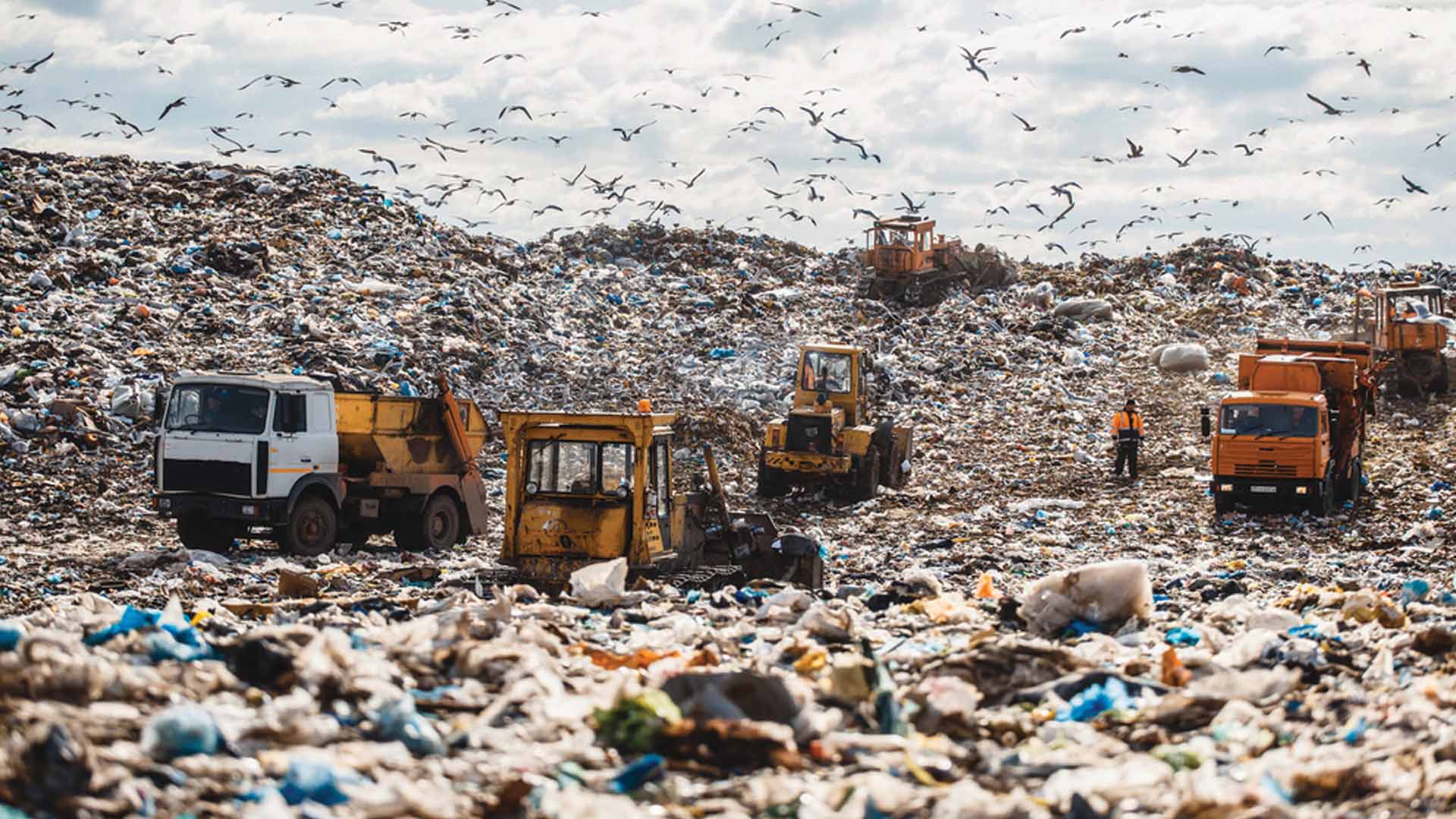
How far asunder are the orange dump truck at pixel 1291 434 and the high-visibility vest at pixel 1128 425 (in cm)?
135

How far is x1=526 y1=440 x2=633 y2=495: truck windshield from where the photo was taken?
928 cm

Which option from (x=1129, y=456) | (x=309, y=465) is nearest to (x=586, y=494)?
(x=309, y=465)

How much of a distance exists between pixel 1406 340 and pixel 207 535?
17472 millimetres

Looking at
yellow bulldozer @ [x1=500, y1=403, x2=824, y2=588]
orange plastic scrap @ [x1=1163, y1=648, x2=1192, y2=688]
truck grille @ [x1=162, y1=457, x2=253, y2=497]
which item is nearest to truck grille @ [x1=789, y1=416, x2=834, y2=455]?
truck grille @ [x1=162, y1=457, x2=253, y2=497]

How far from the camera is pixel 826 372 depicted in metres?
16.8

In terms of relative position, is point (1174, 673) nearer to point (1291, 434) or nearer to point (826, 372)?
point (1291, 434)

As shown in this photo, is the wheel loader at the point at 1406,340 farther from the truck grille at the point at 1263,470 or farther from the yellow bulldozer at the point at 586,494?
the yellow bulldozer at the point at 586,494

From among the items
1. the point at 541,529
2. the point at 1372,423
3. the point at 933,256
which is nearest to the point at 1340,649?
the point at 541,529

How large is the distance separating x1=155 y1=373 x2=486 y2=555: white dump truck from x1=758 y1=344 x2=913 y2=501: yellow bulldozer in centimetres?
395

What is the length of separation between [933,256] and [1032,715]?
2500 centimetres

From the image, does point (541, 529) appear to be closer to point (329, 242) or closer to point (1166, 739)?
point (1166, 739)

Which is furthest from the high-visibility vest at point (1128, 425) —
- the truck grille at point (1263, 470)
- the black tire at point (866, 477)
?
the black tire at point (866, 477)

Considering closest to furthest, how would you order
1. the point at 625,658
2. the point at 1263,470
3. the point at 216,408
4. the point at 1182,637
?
the point at 625,658, the point at 1182,637, the point at 216,408, the point at 1263,470

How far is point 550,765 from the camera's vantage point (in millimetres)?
4383
